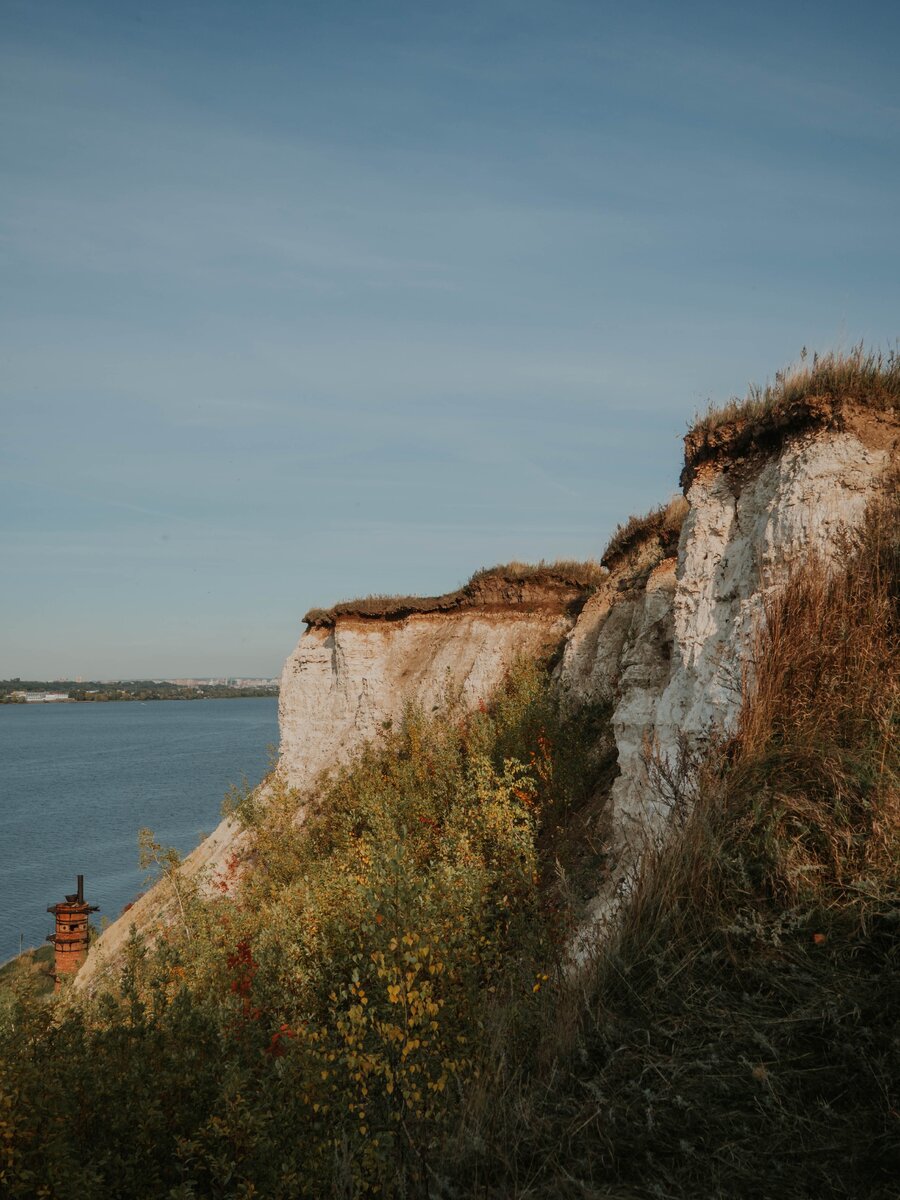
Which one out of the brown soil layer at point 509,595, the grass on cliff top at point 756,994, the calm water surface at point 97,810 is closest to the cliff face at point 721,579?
the grass on cliff top at point 756,994

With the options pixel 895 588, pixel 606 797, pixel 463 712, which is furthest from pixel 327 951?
pixel 463 712

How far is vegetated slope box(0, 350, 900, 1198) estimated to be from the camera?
150 inches

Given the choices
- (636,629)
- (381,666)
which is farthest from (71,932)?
(636,629)

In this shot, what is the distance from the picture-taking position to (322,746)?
22.0 meters

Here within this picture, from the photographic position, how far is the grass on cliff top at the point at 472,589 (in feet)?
64.2

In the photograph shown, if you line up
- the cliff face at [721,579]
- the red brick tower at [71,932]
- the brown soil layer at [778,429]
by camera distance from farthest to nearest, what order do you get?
the red brick tower at [71,932]
the brown soil layer at [778,429]
the cliff face at [721,579]

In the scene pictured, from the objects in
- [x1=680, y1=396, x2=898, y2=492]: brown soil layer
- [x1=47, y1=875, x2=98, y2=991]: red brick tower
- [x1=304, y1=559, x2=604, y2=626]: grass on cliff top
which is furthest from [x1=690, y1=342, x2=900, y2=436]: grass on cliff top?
[x1=47, y1=875, x2=98, y2=991]: red brick tower

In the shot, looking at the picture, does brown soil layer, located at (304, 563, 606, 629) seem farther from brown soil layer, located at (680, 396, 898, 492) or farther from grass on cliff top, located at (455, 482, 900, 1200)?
grass on cliff top, located at (455, 482, 900, 1200)

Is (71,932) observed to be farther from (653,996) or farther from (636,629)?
(653,996)

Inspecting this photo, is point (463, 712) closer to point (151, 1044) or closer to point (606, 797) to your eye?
point (606, 797)

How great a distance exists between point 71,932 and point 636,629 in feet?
52.1

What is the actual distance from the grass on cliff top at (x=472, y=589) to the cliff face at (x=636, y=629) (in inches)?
2.1

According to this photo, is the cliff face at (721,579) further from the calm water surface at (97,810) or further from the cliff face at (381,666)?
the calm water surface at (97,810)

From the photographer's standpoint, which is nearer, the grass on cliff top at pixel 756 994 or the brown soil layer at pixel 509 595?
the grass on cliff top at pixel 756 994
